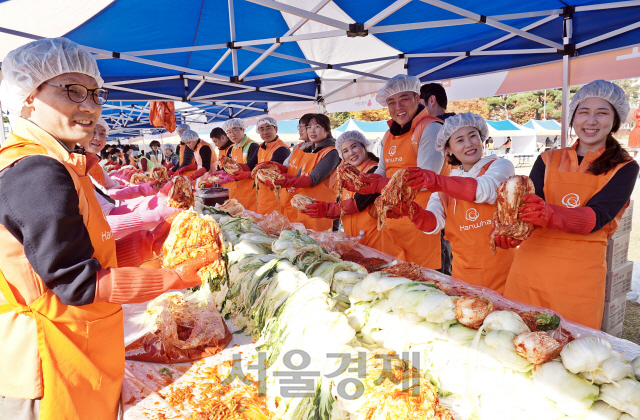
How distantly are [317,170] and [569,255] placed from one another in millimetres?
2841

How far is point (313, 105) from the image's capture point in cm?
903

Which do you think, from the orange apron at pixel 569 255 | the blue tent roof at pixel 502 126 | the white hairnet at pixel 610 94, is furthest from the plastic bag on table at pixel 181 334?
the blue tent roof at pixel 502 126

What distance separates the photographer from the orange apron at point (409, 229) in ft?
11.3

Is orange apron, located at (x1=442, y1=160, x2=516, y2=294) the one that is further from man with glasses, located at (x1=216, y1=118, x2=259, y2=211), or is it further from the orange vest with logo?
the orange vest with logo

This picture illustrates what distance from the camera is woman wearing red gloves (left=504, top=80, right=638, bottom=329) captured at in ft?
6.94

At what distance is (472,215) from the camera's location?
8.80 ft

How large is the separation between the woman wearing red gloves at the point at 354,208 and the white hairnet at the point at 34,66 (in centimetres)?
240

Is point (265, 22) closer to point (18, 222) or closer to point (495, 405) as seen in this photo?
point (18, 222)

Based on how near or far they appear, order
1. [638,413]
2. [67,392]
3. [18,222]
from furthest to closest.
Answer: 1. [67,392]
2. [18,222]
3. [638,413]

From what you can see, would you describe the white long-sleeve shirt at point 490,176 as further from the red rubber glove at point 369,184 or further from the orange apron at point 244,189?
the orange apron at point 244,189

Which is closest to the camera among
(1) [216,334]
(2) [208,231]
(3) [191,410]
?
(3) [191,410]

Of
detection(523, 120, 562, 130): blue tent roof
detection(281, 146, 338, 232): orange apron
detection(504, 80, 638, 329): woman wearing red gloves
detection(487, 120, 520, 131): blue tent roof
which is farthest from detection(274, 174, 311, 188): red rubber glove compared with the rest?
detection(523, 120, 562, 130): blue tent roof

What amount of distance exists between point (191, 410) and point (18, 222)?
1.07 metres

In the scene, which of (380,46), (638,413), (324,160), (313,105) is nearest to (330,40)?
(380,46)
